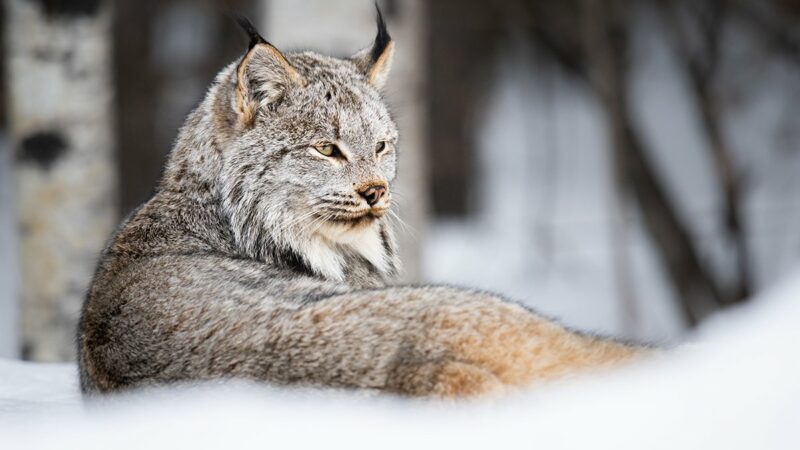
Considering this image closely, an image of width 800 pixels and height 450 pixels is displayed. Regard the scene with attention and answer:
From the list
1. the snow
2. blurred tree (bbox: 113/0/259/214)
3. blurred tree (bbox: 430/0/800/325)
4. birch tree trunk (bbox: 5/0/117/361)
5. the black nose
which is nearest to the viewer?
the snow

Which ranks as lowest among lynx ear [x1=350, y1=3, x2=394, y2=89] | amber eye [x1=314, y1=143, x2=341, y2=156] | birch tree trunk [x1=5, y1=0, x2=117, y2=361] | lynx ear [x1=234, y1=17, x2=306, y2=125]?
birch tree trunk [x1=5, y1=0, x2=117, y2=361]

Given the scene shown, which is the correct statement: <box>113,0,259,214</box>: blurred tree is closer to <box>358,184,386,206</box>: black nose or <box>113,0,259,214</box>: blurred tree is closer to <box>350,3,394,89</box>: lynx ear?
<box>350,3,394,89</box>: lynx ear

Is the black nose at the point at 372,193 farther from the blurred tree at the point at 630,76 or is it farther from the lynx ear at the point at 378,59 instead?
the blurred tree at the point at 630,76

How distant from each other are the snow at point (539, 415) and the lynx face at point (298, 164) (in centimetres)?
124

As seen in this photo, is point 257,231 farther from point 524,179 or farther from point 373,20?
point 524,179

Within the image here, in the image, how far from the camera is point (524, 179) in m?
16.3

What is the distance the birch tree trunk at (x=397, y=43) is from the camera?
7656 millimetres

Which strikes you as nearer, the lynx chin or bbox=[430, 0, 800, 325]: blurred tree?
the lynx chin

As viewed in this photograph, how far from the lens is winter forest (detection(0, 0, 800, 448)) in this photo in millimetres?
2998

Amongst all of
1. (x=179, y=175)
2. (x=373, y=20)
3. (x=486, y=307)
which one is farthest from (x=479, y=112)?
(x=486, y=307)

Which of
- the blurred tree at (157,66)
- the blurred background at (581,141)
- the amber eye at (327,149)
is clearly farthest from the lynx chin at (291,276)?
the blurred tree at (157,66)

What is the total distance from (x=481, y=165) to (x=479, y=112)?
79 centimetres

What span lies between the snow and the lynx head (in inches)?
48.6

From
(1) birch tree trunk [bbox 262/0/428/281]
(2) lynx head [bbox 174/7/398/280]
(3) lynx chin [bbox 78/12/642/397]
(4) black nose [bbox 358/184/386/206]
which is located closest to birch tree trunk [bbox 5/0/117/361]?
(1) birch tree trunk [bbox 262/0/428/281]
